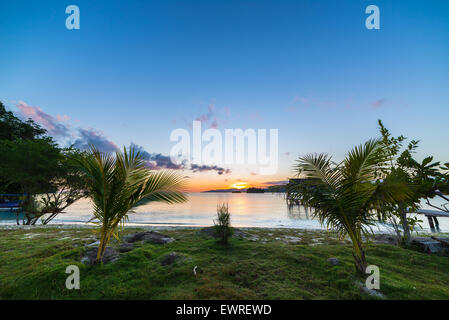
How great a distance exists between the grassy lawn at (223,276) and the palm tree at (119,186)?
3.03 feet

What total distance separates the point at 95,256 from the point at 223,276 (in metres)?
3.49

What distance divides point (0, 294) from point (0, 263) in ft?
7.39

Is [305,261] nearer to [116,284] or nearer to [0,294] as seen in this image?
[116,284]

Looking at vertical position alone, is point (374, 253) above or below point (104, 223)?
below

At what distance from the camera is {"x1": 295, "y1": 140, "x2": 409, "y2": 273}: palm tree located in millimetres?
3451

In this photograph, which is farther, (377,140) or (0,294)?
(377,140)

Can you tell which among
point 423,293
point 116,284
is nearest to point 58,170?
point 116,284

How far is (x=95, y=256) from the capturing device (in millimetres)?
4590

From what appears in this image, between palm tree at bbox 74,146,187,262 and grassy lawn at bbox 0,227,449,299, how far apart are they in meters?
0.92

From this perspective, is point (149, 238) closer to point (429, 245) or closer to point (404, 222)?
point (404, 222)

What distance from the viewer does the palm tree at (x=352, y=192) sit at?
3451mm

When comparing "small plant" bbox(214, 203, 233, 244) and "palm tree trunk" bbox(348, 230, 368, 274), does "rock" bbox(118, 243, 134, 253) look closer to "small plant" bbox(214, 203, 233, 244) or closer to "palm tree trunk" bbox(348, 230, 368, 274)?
"small plant" bbox(214, 203, 233, 244)
